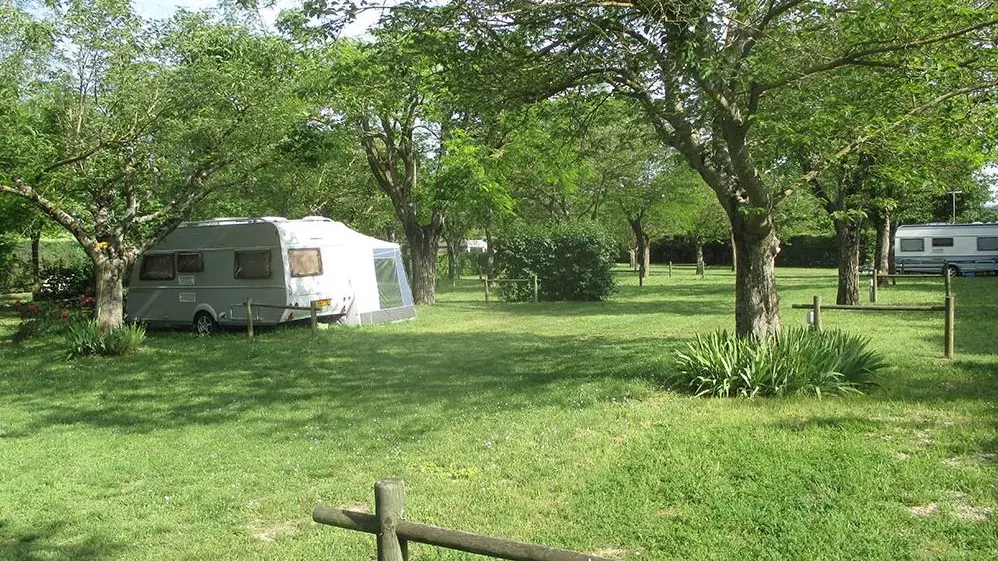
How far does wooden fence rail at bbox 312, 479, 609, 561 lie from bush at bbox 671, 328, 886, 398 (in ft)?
21.1

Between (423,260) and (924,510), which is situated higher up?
(423,260)

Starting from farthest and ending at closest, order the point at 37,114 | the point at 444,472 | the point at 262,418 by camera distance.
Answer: the point at 37,114, the point at 262,418, the point at 444,472

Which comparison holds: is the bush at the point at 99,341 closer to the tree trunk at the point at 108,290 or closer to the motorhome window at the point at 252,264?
the tree trunk at the point at 108,290

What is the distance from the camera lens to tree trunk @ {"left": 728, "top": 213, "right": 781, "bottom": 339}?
32.8 feet

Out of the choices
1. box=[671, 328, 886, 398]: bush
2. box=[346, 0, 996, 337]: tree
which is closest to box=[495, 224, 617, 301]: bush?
box=[346, 0, 996, 337]: tree

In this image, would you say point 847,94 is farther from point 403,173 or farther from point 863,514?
point 403,173

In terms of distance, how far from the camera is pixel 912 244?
122 ft

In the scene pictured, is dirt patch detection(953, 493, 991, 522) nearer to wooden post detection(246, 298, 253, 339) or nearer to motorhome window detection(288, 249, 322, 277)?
wooden post detection(246, 298, 253, 339)

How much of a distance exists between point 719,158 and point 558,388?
11.7 feet

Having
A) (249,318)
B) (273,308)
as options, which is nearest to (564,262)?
(273,308)

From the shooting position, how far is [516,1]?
847cm

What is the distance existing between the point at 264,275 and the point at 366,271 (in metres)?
2.44

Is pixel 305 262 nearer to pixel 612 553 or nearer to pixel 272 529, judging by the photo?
pixel 272 529

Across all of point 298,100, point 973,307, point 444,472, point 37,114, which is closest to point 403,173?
point 298,100
